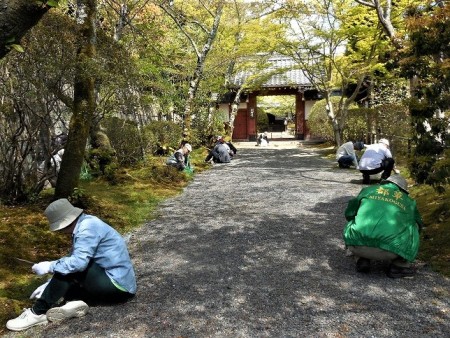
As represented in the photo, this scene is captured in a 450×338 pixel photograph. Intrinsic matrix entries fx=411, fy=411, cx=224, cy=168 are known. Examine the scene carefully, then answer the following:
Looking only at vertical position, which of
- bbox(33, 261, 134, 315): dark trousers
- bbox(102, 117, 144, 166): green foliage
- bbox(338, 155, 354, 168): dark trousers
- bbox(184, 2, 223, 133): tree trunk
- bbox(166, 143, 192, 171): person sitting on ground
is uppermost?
bbox(184, 2, 223, 133): tree trunk

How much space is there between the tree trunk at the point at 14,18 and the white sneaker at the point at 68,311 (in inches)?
86.0

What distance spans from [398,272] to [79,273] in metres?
3.30

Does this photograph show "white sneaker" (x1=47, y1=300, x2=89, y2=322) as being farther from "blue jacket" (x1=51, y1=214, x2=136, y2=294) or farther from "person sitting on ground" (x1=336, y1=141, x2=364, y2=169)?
"person sitting on ground" (x1=336, y1=141, x2=364, y2=169)

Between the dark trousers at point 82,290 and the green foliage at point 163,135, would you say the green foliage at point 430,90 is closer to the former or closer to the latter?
the dark trousers at point 82,290

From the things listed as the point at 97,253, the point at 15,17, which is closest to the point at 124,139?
the point at 97,253

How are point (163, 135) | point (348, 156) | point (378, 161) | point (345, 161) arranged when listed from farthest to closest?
point (163, 135) → point (345, 161) → point (348, 156) → point (378, 161)

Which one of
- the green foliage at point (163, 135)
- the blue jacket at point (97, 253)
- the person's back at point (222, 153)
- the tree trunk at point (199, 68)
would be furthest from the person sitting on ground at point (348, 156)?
the blue jacket at point (97, 253)

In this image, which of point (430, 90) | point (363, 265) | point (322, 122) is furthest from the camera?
point (322, 122)

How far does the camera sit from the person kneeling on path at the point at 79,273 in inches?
143

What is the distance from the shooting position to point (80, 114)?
22.3ft

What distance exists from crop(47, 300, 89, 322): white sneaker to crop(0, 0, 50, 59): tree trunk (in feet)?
7.17

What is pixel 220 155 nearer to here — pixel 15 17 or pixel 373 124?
pixel 373 124

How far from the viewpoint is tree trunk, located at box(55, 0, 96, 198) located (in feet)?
22.0

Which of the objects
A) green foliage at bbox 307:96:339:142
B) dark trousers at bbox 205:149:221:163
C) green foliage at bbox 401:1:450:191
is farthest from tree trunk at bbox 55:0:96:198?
green foliage at bbox 307:96:339:142
